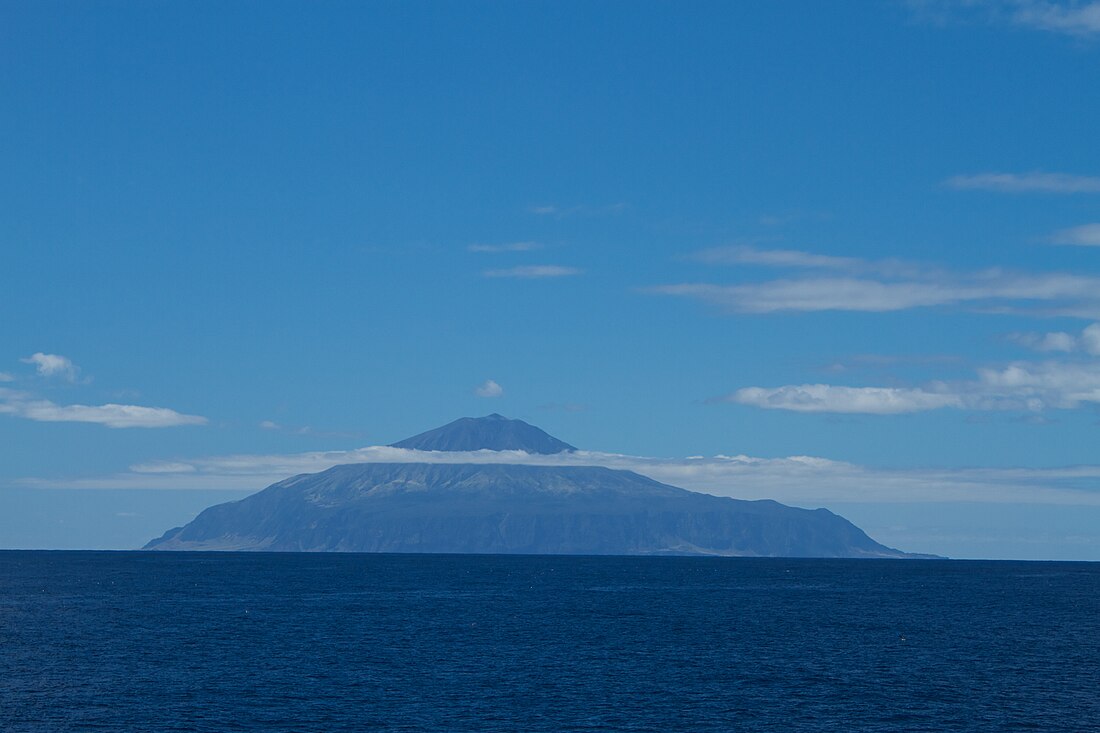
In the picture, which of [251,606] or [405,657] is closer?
[405,657]

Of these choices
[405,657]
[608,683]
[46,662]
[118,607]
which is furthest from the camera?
[118,607]

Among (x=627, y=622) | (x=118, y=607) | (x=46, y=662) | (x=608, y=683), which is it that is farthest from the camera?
(x=118, y=607)

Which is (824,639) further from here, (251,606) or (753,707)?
(251,606)

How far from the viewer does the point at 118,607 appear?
192 m

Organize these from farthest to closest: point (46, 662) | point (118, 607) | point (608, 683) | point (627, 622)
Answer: point (118, 607), point (627, 622), point (46, 662), point (608, 683)

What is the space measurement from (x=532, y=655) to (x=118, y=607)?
94.1m

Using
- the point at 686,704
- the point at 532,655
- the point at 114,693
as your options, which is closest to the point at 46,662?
the point at 114,693

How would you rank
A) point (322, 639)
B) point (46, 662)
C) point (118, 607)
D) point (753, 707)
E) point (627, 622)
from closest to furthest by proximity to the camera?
1. point (753, 707)
2. point (46, 662)
3. point (322, 639)
4. point (627, 622)
5. point (118, 607)

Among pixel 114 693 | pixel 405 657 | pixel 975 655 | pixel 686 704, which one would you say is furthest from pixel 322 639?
pixel 975 655

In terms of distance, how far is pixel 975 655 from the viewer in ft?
431

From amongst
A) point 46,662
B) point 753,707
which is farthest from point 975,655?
point 46,662

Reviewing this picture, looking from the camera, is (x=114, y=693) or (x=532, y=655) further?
(x=532, y=655)

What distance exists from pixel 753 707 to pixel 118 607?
5128 inches

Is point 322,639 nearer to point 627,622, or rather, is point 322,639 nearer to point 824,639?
point 627,622
